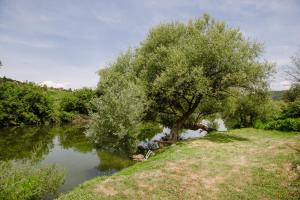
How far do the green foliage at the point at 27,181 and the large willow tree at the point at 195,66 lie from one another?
10564 mm

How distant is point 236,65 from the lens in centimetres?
2928

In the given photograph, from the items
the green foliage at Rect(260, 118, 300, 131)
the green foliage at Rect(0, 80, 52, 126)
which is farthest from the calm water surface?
the green foliage at Rect(260, 118, 300, 131)

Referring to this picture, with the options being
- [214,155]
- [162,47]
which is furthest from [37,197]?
[162,47]

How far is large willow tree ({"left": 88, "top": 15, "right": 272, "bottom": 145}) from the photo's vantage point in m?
29.4

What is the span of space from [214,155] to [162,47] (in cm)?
1631

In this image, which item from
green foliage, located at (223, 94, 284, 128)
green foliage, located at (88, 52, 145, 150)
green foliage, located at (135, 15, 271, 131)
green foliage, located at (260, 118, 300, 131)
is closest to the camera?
green foliage, located at (88, 52, 145, 150)

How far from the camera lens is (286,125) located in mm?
35562

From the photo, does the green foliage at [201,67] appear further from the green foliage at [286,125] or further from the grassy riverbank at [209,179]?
the grassy riverbank at [209,179]

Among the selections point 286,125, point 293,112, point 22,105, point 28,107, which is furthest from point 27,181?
point 28,107

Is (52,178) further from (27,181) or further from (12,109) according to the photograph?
(12,109)

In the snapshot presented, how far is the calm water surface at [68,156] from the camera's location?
23438mm

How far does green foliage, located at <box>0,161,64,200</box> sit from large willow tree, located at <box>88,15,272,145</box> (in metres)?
10.6

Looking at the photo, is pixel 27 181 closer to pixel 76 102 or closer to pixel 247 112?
pixel 247 112

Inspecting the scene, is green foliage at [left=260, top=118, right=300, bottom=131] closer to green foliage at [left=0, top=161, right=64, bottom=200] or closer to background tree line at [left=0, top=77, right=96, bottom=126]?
green foliage at [left=0, top=161, right=64, bottom=200]
